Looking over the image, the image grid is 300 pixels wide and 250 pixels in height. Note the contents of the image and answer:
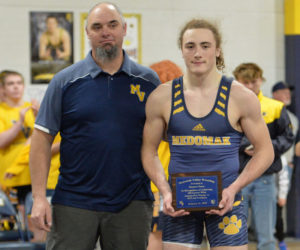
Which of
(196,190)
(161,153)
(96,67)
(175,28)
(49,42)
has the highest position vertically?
(175,28)

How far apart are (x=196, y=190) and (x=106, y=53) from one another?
2.66ft

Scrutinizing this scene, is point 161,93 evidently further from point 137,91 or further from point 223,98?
point 223,98

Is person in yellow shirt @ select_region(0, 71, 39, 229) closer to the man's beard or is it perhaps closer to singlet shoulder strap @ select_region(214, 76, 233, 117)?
the man's beard

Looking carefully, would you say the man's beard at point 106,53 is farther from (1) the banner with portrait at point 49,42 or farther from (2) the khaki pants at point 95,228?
(1) the banner with portrait at point 49,42

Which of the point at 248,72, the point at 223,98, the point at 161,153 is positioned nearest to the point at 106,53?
the point at 223,98

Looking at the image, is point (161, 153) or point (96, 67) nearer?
point (96, 67)

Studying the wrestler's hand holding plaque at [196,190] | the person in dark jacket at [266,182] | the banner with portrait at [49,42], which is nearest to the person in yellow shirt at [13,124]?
the banner with portrait at [49,42]

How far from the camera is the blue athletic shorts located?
2916mm

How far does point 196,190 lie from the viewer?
111 inches

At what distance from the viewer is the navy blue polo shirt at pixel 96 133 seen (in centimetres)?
296

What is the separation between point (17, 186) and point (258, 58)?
143 inches

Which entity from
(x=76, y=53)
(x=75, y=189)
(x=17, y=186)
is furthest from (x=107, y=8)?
(x=76, y=53)

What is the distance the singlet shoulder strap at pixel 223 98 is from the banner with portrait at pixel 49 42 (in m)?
4.46

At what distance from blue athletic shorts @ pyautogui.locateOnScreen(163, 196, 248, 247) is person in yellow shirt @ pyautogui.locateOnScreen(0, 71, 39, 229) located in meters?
2.82
